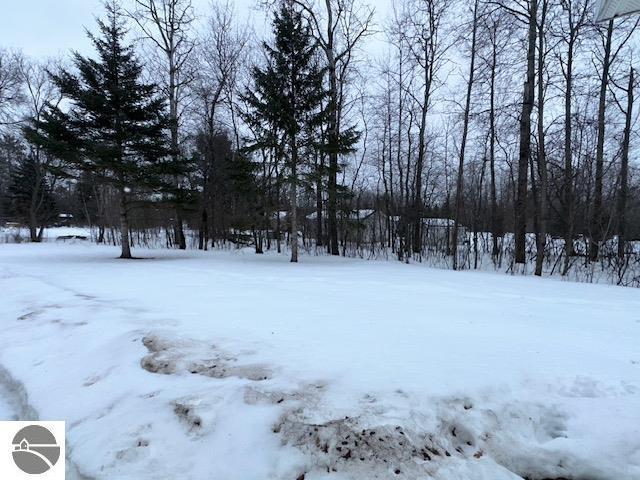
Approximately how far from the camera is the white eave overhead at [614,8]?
4.46 metres

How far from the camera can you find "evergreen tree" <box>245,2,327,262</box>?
40.9ft

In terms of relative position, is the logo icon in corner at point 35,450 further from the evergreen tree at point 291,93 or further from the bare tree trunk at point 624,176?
the bare tree trunk at point 624,176

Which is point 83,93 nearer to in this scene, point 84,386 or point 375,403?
point 84,386

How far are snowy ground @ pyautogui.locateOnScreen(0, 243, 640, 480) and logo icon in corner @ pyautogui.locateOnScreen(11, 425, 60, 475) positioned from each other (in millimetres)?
127

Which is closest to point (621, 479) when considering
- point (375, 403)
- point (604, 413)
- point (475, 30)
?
point (604, 413)

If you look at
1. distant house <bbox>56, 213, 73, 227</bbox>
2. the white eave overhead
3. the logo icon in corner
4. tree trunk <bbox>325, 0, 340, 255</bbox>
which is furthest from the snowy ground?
distant house <bbox>56, 213, 73, 227</bbox>

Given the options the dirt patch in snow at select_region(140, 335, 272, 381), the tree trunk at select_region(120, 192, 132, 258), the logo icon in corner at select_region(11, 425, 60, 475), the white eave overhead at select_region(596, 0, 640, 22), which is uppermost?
the white eave overhead at select_region(596, 0, 640, 22)

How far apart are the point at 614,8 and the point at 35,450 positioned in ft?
25.2

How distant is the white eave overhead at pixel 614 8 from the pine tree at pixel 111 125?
42.8 ft

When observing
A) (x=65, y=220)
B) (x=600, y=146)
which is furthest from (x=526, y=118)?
(x=65, y=220)

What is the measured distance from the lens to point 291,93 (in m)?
12.7

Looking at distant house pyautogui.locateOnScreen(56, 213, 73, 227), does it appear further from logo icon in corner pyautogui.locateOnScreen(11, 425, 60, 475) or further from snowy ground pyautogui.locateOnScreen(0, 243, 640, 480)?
logo icon in corner pyautogui.locateOnScreen(11, 425, 60, 475)

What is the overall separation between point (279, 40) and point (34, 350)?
1238 cm

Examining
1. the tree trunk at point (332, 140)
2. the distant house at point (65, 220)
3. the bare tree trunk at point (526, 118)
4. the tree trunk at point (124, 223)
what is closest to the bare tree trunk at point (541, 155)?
the bare tree trunk at point (526, 118)
